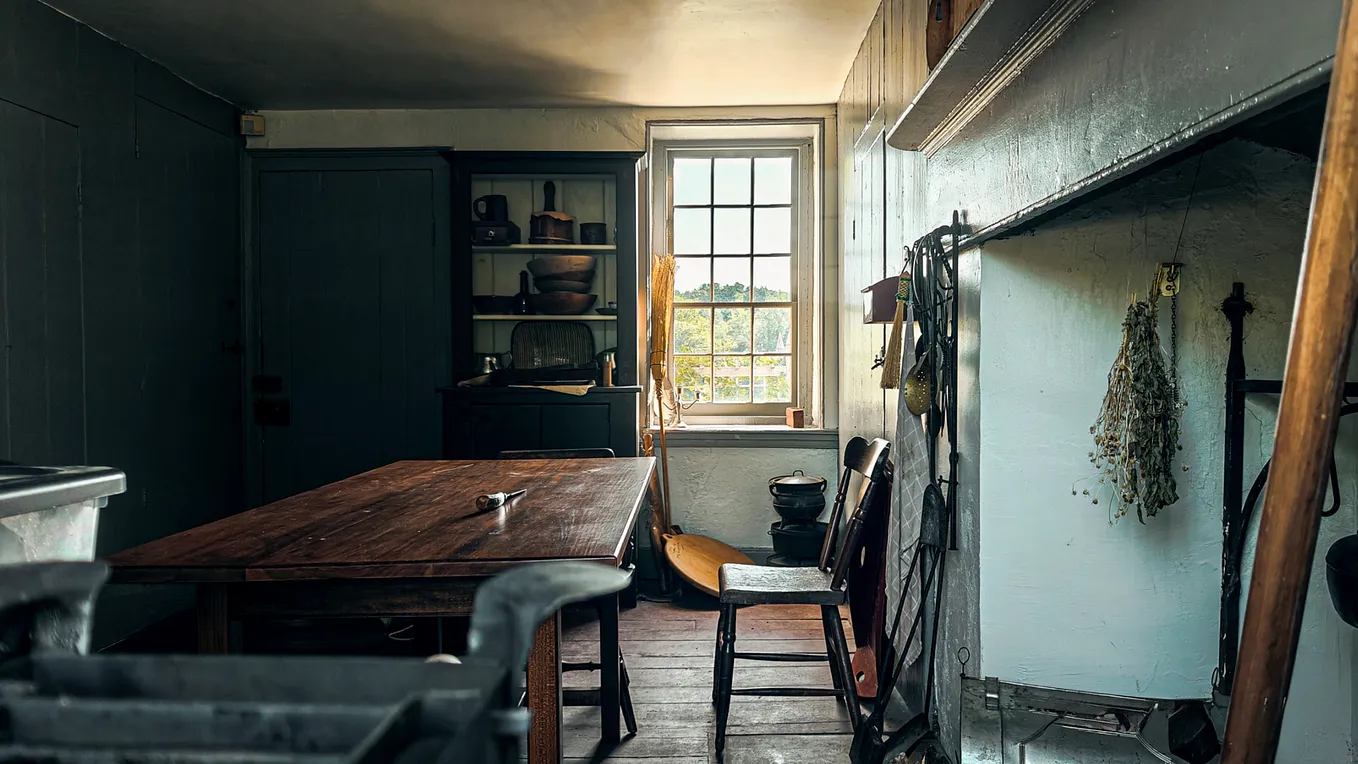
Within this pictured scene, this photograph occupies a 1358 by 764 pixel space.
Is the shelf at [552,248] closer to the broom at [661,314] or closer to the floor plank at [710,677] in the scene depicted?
the broom at [661,314]

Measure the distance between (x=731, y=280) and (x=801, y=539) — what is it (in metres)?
1.66

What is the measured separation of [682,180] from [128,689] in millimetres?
5090

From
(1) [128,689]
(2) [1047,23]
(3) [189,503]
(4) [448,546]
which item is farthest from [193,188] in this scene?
(1) [128,689]

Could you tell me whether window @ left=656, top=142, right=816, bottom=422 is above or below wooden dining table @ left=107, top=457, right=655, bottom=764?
above

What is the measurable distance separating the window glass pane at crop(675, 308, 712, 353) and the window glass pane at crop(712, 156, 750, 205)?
2.26ft

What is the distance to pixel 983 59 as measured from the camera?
1.97 meters

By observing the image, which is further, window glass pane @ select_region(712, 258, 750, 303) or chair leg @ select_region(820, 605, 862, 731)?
window glass pane @ select_region(712, 258, 750, 303)

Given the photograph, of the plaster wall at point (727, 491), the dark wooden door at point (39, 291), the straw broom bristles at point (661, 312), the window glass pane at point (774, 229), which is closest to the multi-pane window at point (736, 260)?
the window glass pane at point (774, 229)

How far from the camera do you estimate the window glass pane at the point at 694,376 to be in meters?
5.43

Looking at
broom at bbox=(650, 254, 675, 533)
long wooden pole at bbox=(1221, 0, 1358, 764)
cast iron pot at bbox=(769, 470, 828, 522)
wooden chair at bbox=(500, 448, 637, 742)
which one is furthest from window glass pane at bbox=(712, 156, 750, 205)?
long wooden pole at bbox=(1221, 0, 1358, 764)

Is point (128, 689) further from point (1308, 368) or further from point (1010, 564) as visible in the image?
point (1010, 564)

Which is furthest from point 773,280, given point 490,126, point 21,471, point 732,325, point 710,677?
point 21,471

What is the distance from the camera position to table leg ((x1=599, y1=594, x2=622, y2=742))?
2568 millimetres

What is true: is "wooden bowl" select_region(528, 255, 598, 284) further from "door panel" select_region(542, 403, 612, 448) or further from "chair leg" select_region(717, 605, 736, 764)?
"chair leg" select_region(717, 605, 736, 764)
